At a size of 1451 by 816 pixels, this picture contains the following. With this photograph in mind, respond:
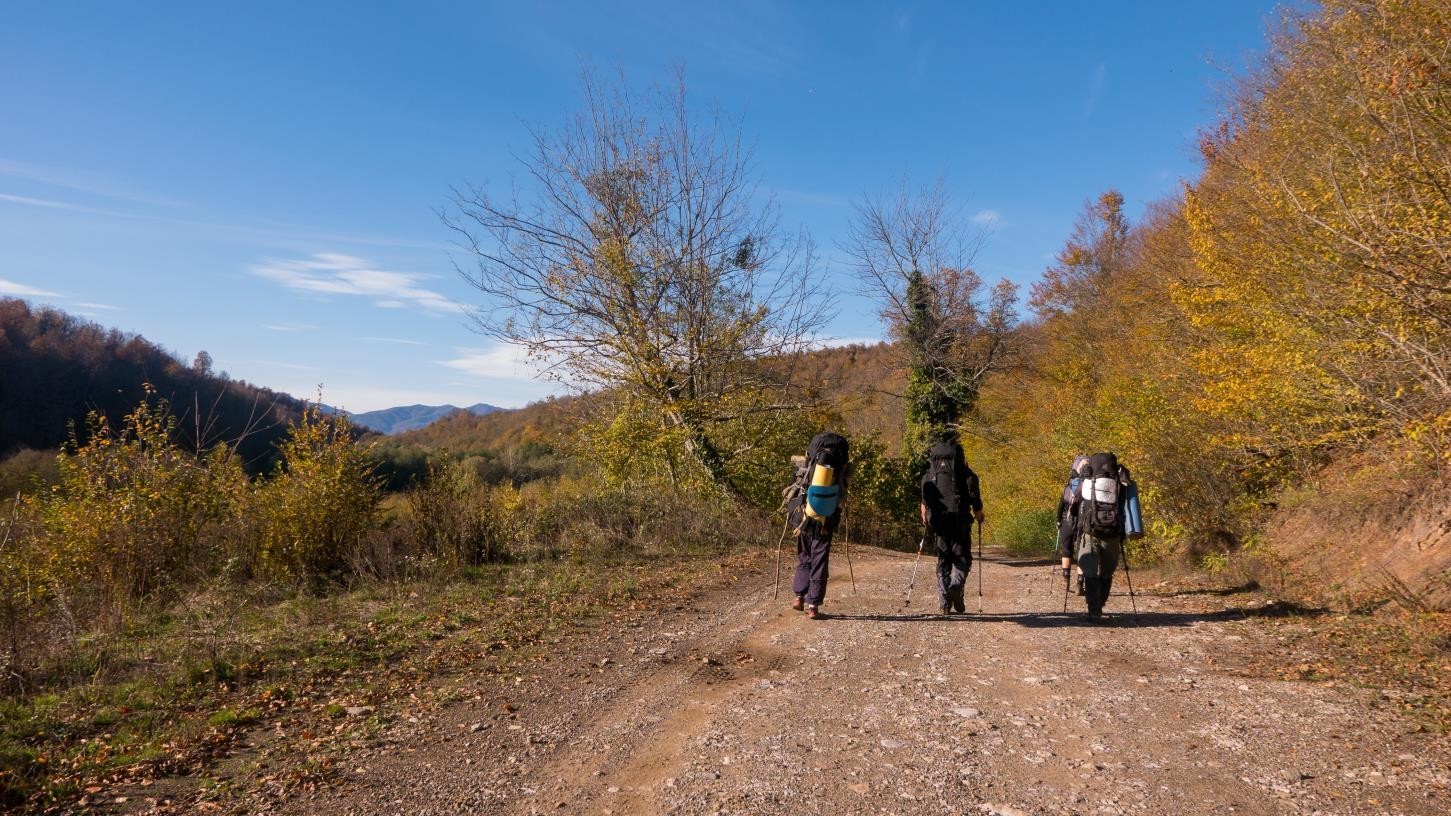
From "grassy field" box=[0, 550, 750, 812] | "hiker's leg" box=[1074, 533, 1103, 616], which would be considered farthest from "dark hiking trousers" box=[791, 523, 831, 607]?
"hiker's leg" box=[1074, 533, 1103, 616]

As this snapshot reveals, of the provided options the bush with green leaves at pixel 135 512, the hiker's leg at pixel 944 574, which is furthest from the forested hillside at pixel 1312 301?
the bush with green leaves at pixel 135 512

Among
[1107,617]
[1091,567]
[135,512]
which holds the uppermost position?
[1091,567]

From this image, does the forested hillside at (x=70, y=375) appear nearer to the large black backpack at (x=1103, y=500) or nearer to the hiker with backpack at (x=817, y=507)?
the hiker with backpack at (x=817, y=507)

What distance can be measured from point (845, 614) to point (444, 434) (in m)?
78.3

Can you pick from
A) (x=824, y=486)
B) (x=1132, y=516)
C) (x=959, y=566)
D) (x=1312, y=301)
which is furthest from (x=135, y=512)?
(x=1312, y=301)

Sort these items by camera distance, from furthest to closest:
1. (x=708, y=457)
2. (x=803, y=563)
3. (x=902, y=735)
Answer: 1. (x=708, y=457)
2. (x=803, y=563)
3. (x=902, y=735)

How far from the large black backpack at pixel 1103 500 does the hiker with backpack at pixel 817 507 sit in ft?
9.00

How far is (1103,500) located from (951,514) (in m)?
1.75

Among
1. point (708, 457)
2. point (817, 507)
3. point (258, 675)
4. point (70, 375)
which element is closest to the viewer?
point (258, 675)

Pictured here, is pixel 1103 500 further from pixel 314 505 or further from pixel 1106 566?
pixel 314 505

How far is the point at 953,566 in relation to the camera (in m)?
8.65

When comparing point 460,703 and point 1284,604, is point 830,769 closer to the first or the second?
point 460,703

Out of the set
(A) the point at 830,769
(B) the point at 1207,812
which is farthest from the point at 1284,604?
(A) the point at 830,769

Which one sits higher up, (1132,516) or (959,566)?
(1132,516)
